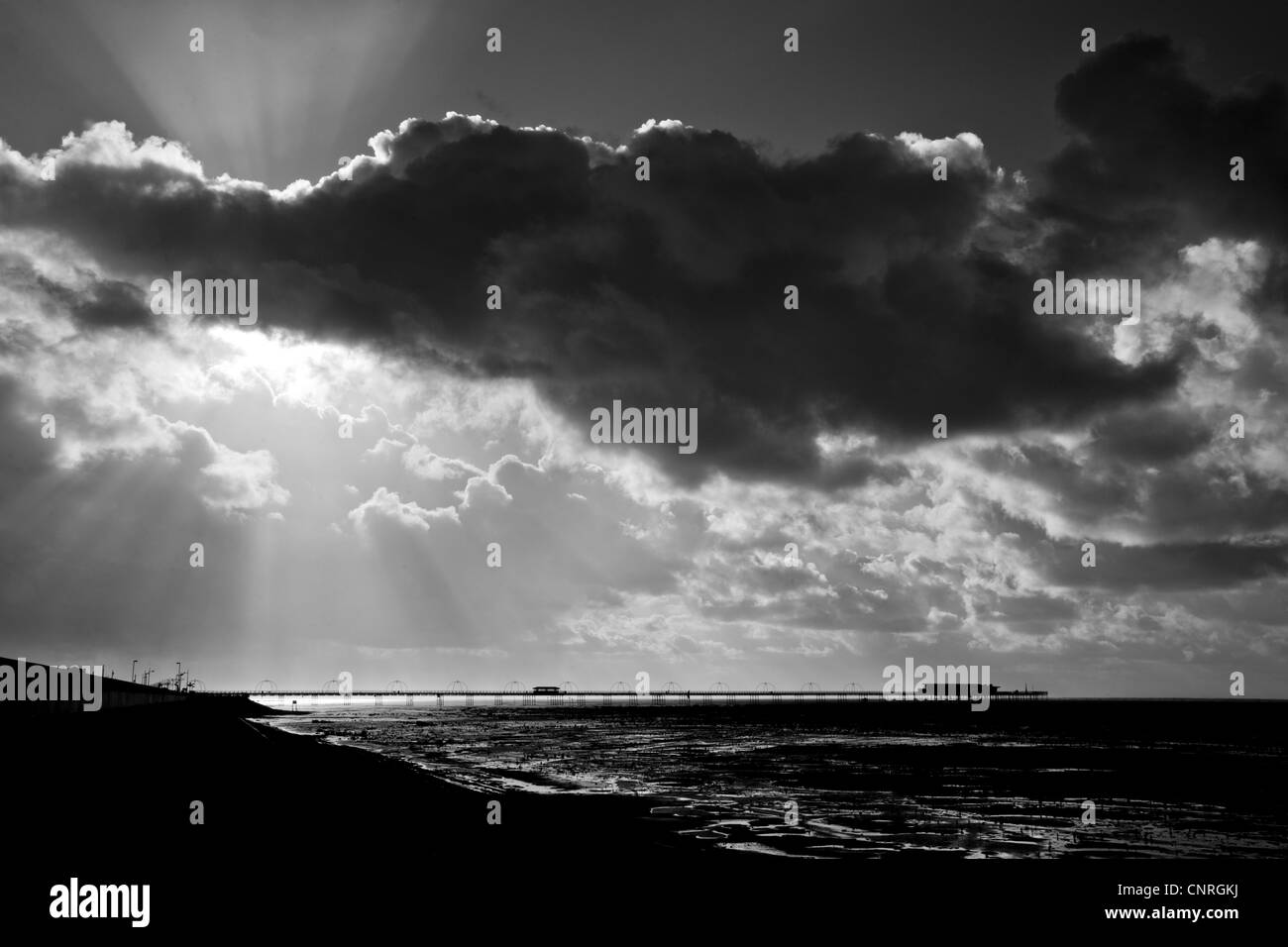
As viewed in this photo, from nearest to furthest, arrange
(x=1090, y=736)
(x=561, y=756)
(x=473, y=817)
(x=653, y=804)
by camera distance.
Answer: (x=473, y=817), (x=653, y=804), (x=561, y=756), (x=1090, y=736)

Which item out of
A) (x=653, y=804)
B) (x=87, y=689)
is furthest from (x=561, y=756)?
(x=87, y=689)

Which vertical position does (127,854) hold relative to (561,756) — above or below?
above

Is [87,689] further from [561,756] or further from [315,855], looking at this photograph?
[315,855]

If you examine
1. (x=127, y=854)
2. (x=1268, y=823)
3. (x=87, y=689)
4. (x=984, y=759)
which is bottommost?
(x=87, y=689)
